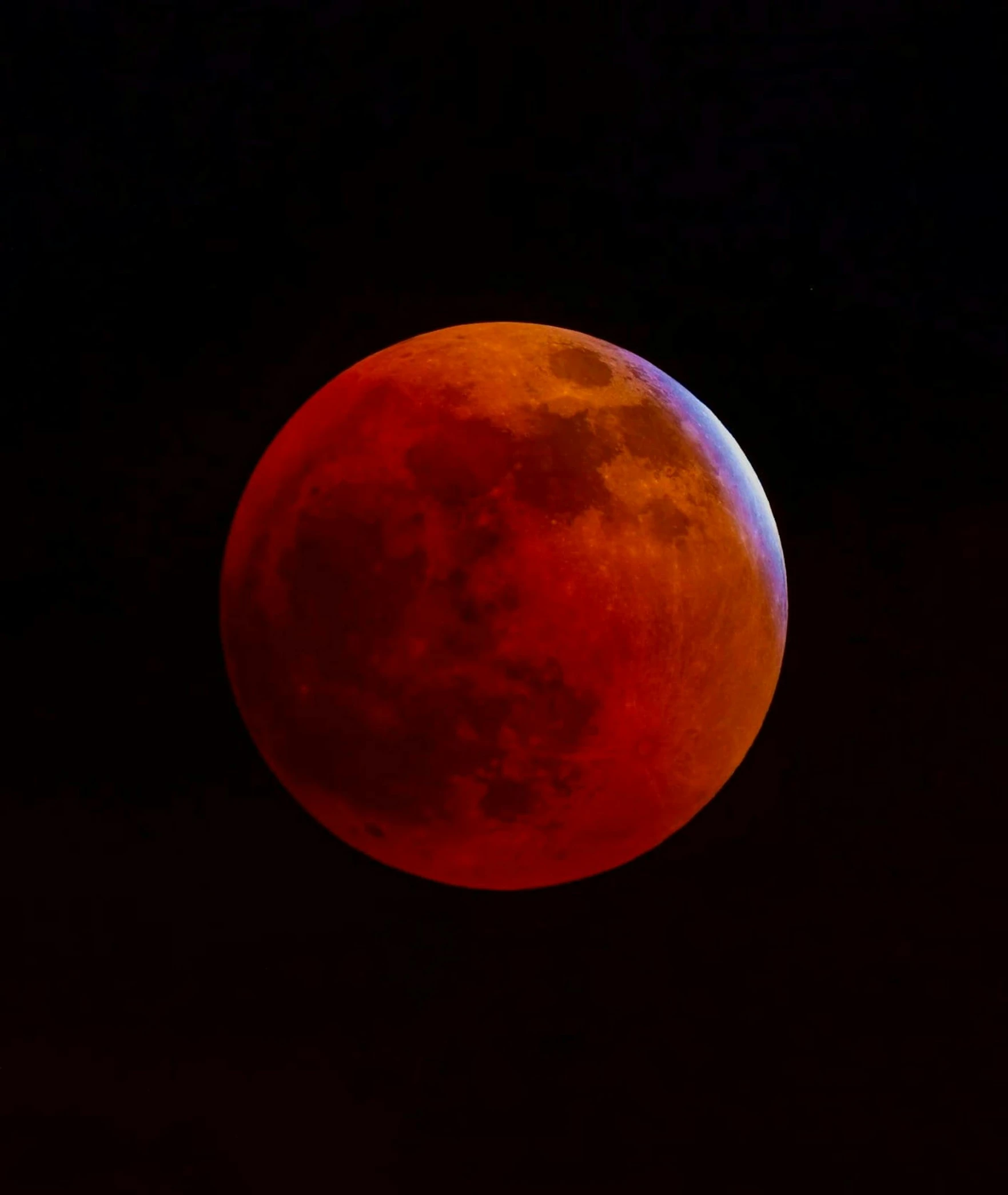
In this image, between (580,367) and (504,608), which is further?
(580,367)

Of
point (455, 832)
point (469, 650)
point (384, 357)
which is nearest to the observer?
point (469, 650)

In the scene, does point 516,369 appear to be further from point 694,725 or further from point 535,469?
point 694,725

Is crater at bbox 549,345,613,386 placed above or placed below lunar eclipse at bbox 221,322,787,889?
above

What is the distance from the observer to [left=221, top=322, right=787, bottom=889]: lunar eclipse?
3.17 m

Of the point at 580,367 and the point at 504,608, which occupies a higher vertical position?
the point at 580,367

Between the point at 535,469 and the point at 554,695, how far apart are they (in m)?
0.64

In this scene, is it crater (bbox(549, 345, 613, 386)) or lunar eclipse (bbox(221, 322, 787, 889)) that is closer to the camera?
lunar eclipse (bbox(221, 322, 787, 889))

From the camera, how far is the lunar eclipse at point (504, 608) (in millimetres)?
3172

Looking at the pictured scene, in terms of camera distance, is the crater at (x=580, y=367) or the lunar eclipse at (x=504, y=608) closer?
the lunar eclipse at (x=504, y=608)

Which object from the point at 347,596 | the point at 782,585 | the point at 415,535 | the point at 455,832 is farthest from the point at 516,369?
the point at 455,832

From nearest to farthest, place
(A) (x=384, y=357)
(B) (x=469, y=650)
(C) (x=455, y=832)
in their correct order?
(B) (x=469, y=650)
(C) (x=455, y=832)
(A) (x=384, y=357)

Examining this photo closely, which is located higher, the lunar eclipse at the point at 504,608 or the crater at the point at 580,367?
the crater at the point at 580,367

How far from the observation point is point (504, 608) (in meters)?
3.14

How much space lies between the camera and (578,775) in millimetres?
3320
